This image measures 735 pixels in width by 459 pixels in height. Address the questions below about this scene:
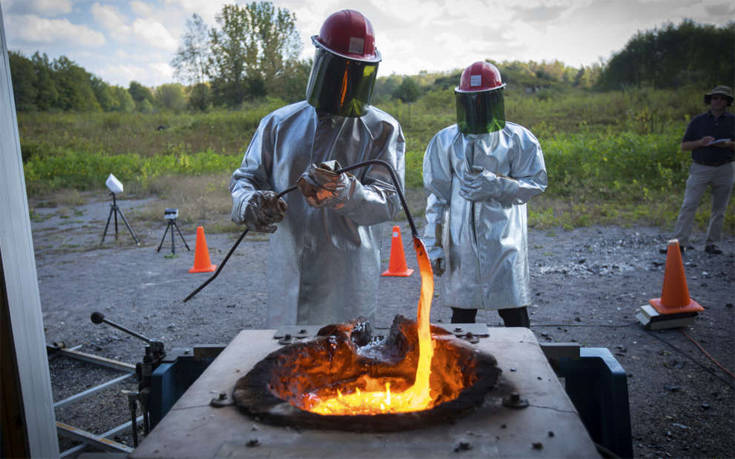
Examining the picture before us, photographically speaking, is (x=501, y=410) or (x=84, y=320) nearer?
(x=501, y=410)

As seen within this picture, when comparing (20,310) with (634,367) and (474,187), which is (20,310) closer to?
(474,187)

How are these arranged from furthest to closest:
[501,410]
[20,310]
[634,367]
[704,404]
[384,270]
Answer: [384,270], [634,367], [704,404], [20,310], [501,410]

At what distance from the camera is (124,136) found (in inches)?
563

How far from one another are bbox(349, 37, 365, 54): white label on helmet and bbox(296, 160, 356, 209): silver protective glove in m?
0.52

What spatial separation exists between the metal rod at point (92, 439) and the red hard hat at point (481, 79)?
2.55 m

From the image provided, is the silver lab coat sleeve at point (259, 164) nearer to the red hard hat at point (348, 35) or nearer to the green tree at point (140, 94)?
the red hard hat at point (348, 35)

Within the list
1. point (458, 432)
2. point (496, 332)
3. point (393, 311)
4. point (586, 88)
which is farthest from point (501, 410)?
point (586, 88)

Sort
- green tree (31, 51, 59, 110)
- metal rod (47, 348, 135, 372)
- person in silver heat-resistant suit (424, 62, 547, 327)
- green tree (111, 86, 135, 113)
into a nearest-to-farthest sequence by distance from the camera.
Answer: person in silver heat-resistant suit (424, 62, 547, 327), metal rod (47, 348, 135, 372), green tree (31, 51, 59, 110), green tree (111, 86, 135, 113)

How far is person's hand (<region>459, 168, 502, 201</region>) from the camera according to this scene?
2.84m

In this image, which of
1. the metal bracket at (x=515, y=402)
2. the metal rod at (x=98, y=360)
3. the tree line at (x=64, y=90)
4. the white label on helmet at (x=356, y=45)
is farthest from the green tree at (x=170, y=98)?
the metal bracket at (x=515, y=402)

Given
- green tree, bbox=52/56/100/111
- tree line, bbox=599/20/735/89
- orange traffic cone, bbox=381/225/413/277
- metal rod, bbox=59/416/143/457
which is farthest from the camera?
green tree, bbox=52/56/100/111

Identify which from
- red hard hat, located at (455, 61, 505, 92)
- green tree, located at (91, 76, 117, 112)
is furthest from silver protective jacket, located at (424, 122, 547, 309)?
green tree, located at (91, 76, 117, 112)

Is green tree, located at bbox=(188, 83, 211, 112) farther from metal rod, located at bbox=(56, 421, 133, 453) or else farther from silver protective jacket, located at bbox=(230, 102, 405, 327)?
silver protective jacket, located at bbox=(230, 102, 405, 327)

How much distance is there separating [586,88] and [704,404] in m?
11.7
